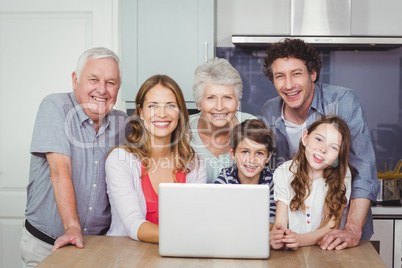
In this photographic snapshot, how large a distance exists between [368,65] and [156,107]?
1.86m

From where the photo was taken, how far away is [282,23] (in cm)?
319

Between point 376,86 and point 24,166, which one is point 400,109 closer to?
point 376,86

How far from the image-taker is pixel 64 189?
184cm

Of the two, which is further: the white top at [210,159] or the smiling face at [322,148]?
the white top at [210,159]

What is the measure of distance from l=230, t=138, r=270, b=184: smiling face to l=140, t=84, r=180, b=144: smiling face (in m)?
0.31

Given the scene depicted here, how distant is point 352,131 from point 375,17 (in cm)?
143

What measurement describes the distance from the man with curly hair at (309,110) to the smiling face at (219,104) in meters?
0.28

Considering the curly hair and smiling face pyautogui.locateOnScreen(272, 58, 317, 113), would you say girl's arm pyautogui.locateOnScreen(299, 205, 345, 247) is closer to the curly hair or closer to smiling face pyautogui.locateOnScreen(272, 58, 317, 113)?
smiling face pyautogui.locateOnScreen(272, 58, 317, 113)

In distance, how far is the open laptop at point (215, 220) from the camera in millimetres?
1401

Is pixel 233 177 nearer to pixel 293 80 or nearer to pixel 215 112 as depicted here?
pixel 215 112

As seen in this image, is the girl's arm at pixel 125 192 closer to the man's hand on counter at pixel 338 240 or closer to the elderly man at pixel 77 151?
the elderly man at pixel 77 151

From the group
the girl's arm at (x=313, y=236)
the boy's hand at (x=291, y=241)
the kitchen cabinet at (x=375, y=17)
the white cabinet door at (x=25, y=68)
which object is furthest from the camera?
the kitchen cabinet at (x=375, y=17)

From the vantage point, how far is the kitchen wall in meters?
3.21

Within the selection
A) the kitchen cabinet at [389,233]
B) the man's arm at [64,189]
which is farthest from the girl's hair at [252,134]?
the kitchen cabinet at [389,233]
